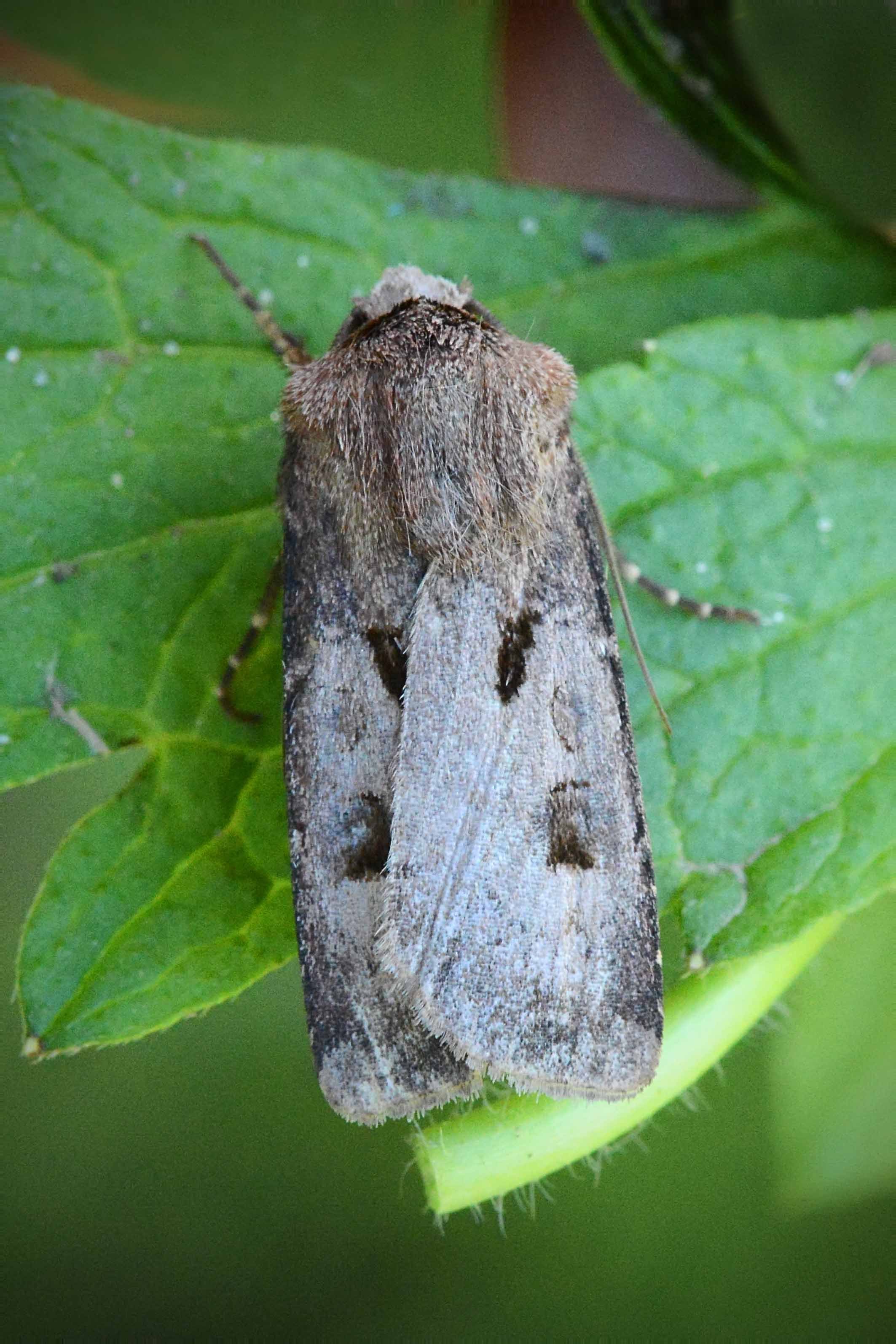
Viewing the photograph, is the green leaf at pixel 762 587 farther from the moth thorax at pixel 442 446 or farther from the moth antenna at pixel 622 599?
the moth thorax at pixel 442 446

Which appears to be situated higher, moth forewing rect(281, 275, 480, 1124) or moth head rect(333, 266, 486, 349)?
moth head rect(333, 266, 486, 349)

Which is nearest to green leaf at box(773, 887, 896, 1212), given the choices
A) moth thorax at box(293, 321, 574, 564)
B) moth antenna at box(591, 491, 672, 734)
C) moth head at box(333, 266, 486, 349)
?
moth antenna at box(591, 491, 672, 734)

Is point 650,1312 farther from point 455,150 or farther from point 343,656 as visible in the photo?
point 455,150

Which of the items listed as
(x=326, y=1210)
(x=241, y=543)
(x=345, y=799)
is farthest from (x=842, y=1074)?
(x=241, y=543)

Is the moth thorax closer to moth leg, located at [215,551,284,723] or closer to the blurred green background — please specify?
moth leg, located at [215,551,284,723]

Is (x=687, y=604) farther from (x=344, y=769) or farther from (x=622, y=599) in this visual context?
(x=344, y=769)

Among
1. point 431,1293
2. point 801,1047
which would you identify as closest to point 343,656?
point 801,1047
